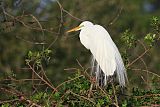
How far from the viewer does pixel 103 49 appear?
427 centimetres

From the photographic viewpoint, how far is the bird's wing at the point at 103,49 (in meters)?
4.00

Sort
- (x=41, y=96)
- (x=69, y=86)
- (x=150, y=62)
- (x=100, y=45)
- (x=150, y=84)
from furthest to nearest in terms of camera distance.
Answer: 1. (x=150, y=62)
2. (x=100, y=45)
3. (x=150, y=84)
4. (x=69, y=86)
5. (x=41, y=96)

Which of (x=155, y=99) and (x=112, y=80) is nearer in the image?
(x=155, y=99)

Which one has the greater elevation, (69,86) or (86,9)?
(86,9)

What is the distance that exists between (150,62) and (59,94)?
5.70m

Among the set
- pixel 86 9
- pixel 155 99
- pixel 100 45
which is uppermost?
pixel 86 9

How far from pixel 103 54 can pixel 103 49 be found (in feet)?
0.16

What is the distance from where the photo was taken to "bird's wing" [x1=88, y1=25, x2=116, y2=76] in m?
4.00

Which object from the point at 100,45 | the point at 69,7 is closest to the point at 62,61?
the point at 69,7

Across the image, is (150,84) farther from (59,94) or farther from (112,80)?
(59,94)

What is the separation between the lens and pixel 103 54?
424cm

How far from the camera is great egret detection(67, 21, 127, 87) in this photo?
391cm

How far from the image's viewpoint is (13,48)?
25.5 ft

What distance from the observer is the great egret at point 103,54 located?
3911mm
